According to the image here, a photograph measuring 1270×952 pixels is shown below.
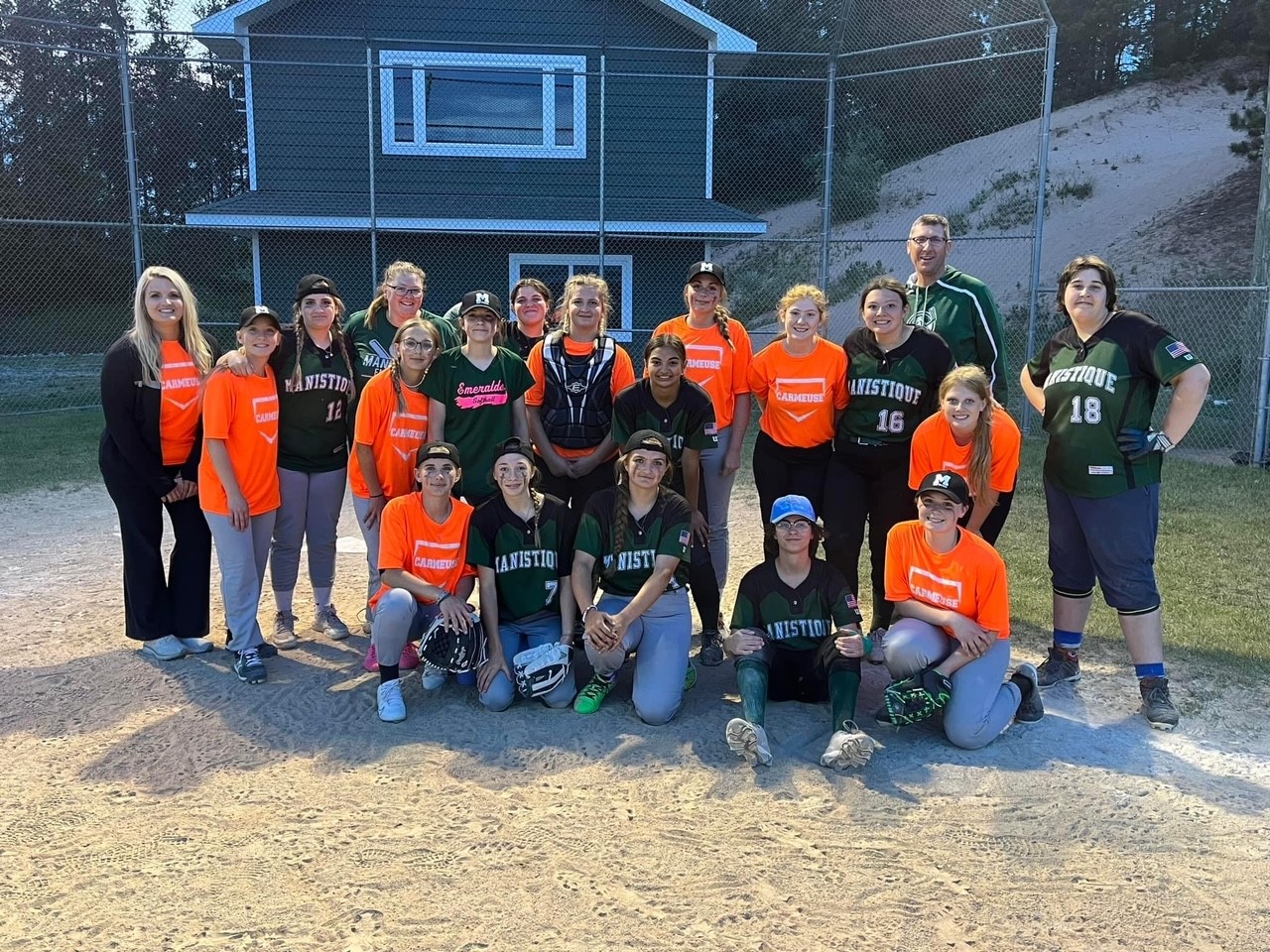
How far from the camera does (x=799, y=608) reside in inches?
167

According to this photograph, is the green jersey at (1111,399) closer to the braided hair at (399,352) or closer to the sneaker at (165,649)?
the braided hair at (399,352)

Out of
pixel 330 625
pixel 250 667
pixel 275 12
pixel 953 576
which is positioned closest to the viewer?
pixel 953 576

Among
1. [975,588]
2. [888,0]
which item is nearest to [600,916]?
[975,588]

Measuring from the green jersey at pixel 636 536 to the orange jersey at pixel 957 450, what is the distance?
3.59 ft

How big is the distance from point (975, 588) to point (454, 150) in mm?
11889

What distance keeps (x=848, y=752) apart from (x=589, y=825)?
3.37 ft

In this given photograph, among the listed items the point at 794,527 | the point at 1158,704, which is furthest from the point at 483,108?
the point at 1158,704

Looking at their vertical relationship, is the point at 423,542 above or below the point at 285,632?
above

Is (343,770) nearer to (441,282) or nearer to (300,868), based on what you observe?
(300,868)

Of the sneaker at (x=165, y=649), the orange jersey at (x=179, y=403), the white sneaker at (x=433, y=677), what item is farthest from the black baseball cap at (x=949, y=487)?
the sneaker at (x=165, y=649)

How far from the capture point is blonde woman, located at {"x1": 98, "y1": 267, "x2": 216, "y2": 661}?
4.64 metres

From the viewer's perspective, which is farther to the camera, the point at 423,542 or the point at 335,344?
the point at 335,344

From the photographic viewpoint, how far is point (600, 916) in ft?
9.23

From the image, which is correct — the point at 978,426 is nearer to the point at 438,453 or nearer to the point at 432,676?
the point at 438,453
